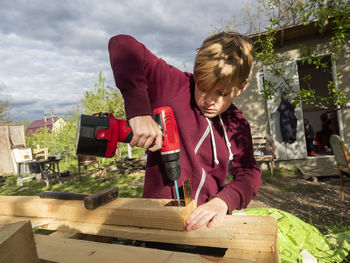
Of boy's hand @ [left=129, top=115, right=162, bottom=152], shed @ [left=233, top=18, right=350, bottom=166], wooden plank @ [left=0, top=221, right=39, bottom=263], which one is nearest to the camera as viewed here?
wooden plank @ [left=0, top=221, right=39, bottom=263]

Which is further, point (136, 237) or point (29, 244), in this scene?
point (136, 237)

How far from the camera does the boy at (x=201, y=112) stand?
1330 mm

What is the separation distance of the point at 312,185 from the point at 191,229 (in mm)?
6953

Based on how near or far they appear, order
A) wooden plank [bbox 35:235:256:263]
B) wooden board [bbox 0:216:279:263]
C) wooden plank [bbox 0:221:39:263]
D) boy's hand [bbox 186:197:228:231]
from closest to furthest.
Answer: wooden plank [bbox 0:221:39:263] → wooden plank [bbox 35:235:256:263] → wooden board [bbox 0:216:279:263] → boy's hand [bbox 186:197:228:231]

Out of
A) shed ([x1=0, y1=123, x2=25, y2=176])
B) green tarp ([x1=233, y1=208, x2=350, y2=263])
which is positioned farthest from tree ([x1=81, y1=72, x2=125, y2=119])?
green tarp ([x1=233, y1=208, x2=350, y2=263])

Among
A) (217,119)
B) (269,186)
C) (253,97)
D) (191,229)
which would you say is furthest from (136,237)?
(253,97)

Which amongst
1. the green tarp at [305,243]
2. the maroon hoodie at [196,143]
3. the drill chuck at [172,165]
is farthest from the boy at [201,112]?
the green tarp at [305,243]

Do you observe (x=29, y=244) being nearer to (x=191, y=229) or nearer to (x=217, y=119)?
(x=191, y=229)

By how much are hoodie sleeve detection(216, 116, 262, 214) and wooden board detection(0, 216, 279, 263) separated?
43 centimetres

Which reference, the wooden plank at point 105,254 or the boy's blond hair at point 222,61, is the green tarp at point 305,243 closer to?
the boy's blond hair at point 222,61

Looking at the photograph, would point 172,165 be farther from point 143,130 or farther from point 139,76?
point 139,76

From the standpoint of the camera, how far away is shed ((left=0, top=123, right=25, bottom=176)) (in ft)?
37.1

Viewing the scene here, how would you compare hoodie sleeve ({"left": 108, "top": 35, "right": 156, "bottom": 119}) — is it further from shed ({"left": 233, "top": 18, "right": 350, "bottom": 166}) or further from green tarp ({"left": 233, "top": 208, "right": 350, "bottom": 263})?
shed ({"left": 233, "top": 18, "right": 350, "bottom": 166})

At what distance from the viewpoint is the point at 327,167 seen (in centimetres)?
807
